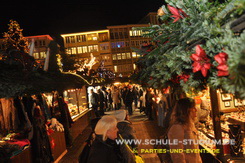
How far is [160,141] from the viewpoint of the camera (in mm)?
3814

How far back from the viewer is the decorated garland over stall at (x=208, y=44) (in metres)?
1.21

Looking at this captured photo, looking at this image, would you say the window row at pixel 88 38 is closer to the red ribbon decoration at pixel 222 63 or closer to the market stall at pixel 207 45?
the market stall at pixel 207 45

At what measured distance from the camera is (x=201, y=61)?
1.69 meters

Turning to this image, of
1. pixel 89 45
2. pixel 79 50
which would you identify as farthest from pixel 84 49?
pixel 89 45

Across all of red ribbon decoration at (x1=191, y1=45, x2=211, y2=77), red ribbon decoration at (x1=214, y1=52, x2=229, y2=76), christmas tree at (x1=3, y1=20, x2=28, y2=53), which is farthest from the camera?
christmas tree at (x1=3, y1=20, x2=28, y2=53)

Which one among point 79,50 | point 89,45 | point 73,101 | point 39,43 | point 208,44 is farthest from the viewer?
point 89,45

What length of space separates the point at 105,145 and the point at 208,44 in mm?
1710

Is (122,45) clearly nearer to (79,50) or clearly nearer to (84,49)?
(84,49)

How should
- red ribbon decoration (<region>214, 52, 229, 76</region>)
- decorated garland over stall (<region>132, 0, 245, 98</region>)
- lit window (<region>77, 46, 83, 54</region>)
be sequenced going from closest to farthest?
decorated garland over stall (<region>132, 0, 245, 98</region>), red ribbon decoration (<region>214, 52, 229, 76</region>), lit window (<region>77, 46, 83, 54</region>)

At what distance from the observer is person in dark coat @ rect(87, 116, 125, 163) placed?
2.46 m

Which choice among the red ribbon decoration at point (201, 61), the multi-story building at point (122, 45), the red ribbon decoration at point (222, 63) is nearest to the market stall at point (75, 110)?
the red ribbon decoration at point (201, 61)

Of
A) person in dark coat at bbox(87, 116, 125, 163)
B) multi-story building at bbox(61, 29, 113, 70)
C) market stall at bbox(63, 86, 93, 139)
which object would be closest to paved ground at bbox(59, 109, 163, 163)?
market stall at bbox(63, 86, 93, 139)

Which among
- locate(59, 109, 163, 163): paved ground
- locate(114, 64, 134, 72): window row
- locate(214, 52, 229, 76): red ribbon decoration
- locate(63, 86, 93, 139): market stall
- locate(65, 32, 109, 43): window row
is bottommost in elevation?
locate(59, 109, 163, 163): paved ground

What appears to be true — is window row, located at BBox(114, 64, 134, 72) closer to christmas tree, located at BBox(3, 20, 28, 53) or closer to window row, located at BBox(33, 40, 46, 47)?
window row, located at BBox(33, 40, 46, 47)
